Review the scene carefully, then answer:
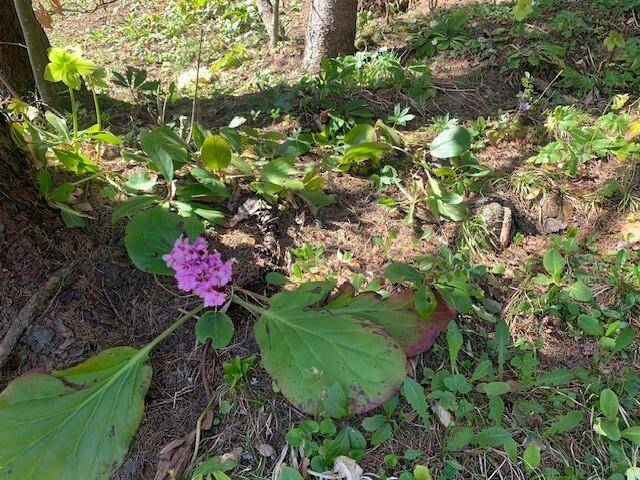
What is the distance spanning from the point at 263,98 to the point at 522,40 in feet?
5.34

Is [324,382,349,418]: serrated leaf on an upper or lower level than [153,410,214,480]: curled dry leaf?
upper

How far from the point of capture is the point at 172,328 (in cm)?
177

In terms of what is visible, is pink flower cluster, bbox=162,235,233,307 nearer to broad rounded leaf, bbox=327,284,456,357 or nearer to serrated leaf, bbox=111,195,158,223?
serrated leaf, bbox=111,195,158,223

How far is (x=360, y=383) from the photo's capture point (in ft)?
5.25

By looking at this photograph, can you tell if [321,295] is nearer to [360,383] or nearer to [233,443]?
[360,383]

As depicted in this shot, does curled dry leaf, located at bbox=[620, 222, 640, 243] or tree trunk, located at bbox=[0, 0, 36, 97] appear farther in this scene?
tree trunk, located at bbox=[0, 0, 36, 97]

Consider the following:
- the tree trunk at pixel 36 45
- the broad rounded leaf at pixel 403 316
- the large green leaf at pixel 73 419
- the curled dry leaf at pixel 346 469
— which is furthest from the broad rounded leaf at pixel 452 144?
the tree trunk at pixel 36 45

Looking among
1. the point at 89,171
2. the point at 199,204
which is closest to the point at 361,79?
the point at 199,204

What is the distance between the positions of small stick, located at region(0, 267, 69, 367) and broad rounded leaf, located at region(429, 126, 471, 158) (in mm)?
1576

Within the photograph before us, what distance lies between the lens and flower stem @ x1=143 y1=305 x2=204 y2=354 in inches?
69.1

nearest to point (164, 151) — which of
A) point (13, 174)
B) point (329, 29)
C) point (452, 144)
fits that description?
point (13, 174)

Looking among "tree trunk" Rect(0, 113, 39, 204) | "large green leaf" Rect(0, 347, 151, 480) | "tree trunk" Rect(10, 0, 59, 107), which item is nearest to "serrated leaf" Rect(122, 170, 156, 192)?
"tree trunk" Rect(0, 113, 39, 204)

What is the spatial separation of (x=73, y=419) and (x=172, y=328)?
0.38 meters

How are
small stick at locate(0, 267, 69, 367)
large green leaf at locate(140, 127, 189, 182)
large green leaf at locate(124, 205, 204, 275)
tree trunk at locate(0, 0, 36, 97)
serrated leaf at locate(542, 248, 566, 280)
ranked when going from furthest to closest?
1. tree trunk at locate(0, 0, 36, 97)
2. large green leaf at locate(140, 127, 189, 182)
3. serrated leaf at locate(542, 248, 566, 280)
4. large green leaf at locate(124, 205, 204, 275)
5. small stick at locate(0, 267, 69, 367)
